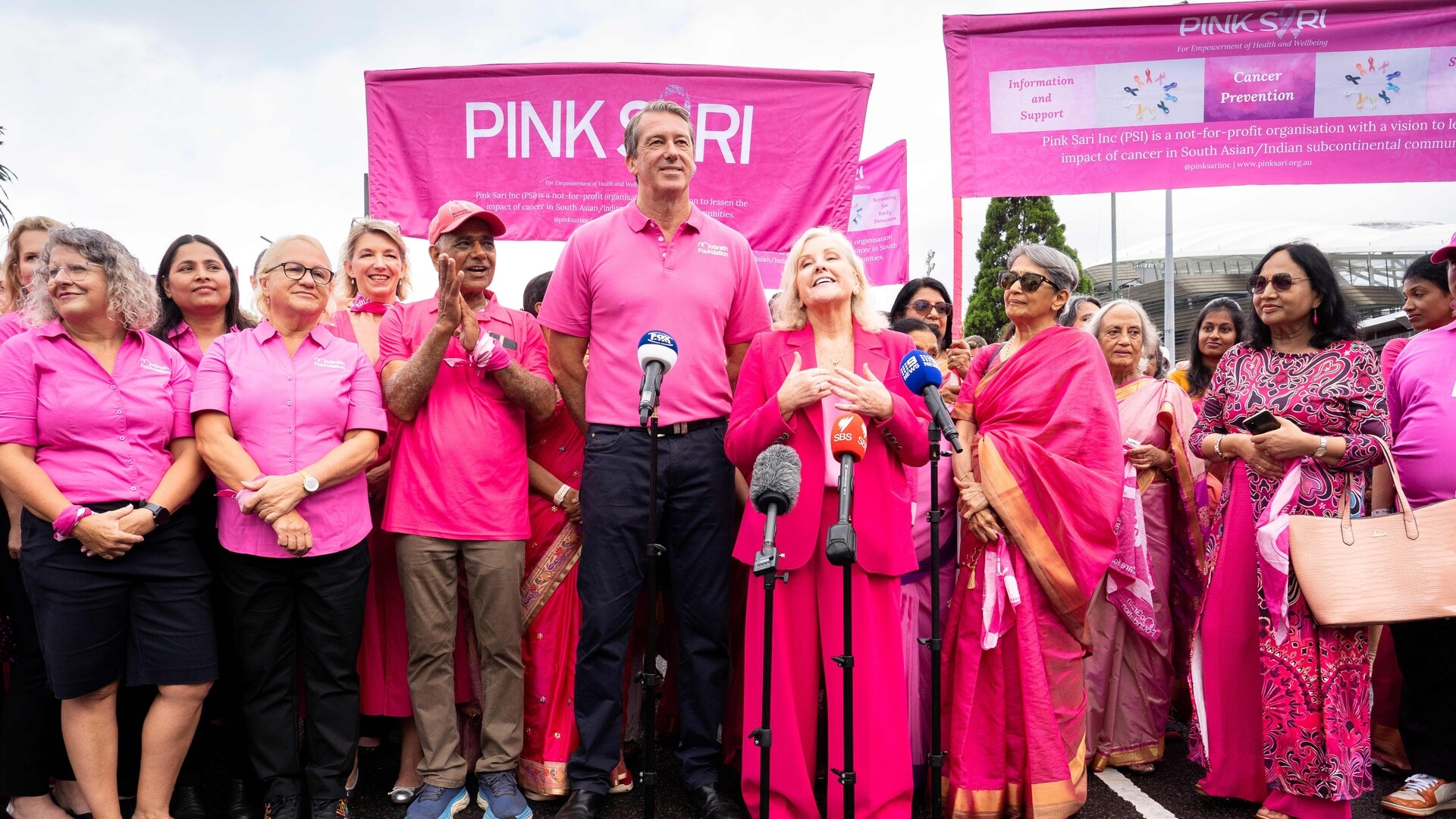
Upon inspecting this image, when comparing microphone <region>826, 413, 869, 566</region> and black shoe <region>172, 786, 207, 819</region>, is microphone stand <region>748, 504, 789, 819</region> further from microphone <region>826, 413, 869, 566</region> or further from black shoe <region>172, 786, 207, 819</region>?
black shoe <region>172, 786, 207, 819</region>

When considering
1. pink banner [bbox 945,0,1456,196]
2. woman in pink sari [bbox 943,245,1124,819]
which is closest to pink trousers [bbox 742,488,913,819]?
woman in pink sari [bbox 943,245,1124,819]

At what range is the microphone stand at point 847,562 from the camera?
2.37m

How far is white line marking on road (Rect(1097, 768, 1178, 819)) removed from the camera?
3.56 meters

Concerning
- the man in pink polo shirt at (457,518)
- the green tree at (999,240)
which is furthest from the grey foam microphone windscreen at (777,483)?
the green tree at (999,240)

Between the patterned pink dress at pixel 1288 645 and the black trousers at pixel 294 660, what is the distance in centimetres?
Answer: 349

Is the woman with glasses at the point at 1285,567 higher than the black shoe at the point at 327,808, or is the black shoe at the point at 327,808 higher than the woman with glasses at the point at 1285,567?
the woman with glasses at the point at 1285,567

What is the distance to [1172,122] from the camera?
518 cm

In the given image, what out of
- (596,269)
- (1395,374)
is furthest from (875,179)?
(596,269)

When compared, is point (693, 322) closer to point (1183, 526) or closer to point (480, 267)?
point (480, 267)

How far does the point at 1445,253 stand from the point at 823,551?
3279 millimetres

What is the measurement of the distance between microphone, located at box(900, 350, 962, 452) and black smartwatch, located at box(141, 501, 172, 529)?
2.64 meters

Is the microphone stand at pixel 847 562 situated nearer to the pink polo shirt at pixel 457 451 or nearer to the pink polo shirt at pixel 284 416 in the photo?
the pink polo shirt at pixel 457 451

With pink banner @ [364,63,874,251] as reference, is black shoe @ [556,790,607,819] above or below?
below

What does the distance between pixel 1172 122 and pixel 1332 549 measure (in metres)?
2.80
